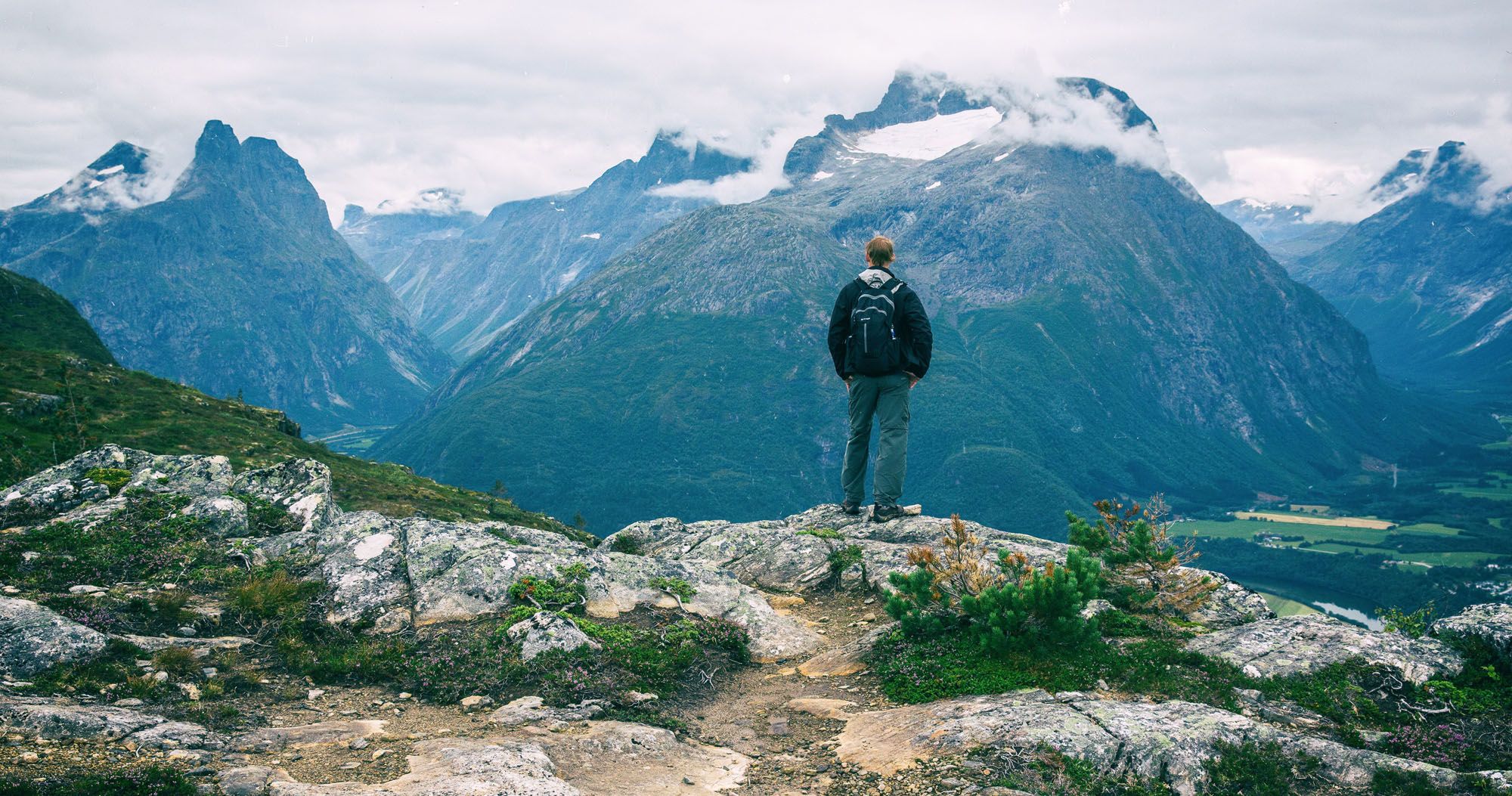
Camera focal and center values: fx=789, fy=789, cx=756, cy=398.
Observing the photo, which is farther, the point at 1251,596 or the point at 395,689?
the point at 1251,596

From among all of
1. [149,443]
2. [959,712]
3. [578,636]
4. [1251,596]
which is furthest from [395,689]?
[149,443]

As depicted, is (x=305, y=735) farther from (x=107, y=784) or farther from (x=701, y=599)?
(x=701, y=599)

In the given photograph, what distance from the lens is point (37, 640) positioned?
1120 centimetres

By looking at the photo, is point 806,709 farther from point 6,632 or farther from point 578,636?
point 6,632

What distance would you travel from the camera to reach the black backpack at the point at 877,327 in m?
18.1

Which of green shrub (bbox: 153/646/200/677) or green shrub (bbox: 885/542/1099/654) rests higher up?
green shrub (bbox: 885/542/1099/654)

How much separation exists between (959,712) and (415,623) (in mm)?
9655

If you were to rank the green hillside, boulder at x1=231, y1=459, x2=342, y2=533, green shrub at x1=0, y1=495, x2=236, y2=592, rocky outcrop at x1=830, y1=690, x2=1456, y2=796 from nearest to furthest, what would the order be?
1. rocky outcrop at x1=830, y1=690, x2=1456, y2=796
2. green shrub at x1=0, y1=495, x2=236, y2=592
3. boulder at x1=231, y1=459, x2=342, y2=533
4. the green hillside

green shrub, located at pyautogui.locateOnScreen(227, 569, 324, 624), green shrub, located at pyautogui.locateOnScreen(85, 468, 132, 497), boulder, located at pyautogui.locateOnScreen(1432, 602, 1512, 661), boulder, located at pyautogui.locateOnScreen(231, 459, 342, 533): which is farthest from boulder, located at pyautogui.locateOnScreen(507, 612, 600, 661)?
boulder, located at pyautogui.locateOnScreen(1432, 602, 1512, 661)

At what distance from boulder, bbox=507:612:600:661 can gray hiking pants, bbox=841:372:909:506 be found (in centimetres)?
768

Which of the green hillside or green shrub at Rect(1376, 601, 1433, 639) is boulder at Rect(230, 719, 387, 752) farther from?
the green hillside

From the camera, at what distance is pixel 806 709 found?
40.5 ft

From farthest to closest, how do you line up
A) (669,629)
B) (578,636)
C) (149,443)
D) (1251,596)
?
(149,443)
(1251,596)
(669,629)
(578,636)

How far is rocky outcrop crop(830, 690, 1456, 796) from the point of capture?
972 cm
